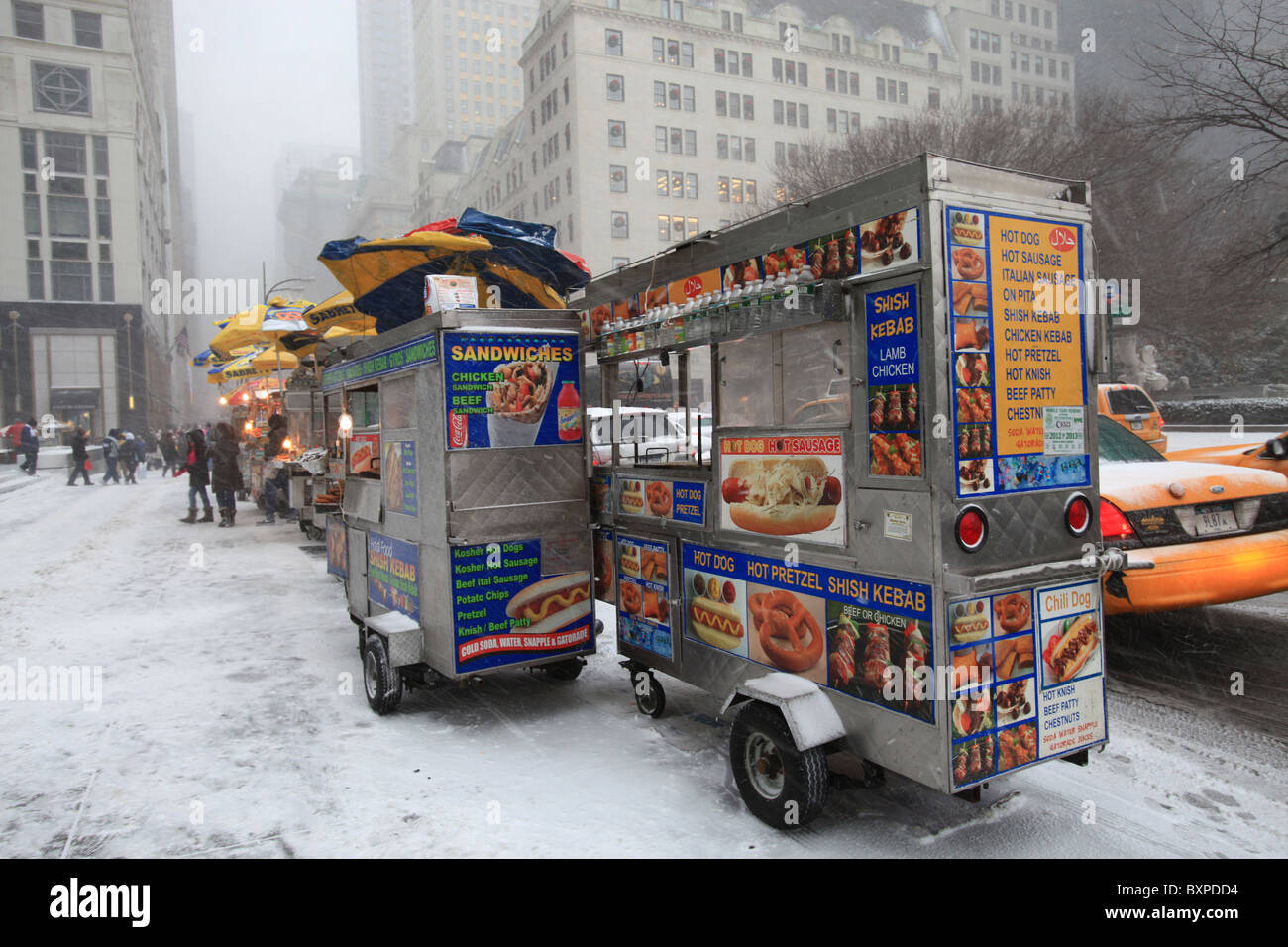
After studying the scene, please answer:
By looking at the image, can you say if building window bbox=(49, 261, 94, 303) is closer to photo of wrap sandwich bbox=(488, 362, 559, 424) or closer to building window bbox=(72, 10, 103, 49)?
building window bbox=(72, 10, 103, 49)

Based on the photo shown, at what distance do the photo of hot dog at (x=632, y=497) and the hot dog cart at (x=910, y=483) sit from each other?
0.93 metres

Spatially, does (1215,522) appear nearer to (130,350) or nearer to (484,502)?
(484,502)

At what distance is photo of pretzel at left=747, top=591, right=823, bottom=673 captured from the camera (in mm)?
4086

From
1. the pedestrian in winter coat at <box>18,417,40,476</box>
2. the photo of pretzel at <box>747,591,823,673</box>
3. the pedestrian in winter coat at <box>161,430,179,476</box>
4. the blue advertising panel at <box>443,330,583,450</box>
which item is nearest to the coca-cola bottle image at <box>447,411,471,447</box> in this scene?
the blue advertising panel at <box>443,330,583,450</box>

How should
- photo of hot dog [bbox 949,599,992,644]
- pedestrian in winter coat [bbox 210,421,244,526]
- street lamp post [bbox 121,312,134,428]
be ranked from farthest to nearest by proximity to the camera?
1. street lamp post [bbox 121,312,134,428]
2. pedestrian in winter coat [bbox 210,421,244,526]
3. photo of hot dog [bbox 949,599,992,644]

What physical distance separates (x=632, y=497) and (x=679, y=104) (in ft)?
179

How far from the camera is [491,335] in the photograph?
5496 millimetres

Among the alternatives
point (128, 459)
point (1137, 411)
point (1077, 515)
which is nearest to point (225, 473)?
point (1077, 515)

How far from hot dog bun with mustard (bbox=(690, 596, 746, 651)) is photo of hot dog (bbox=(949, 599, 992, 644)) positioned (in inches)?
54.2

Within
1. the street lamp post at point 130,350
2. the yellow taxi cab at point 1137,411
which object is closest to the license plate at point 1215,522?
the yellow taxi cab at point 1137,411

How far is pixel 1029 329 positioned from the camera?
3699 mm
